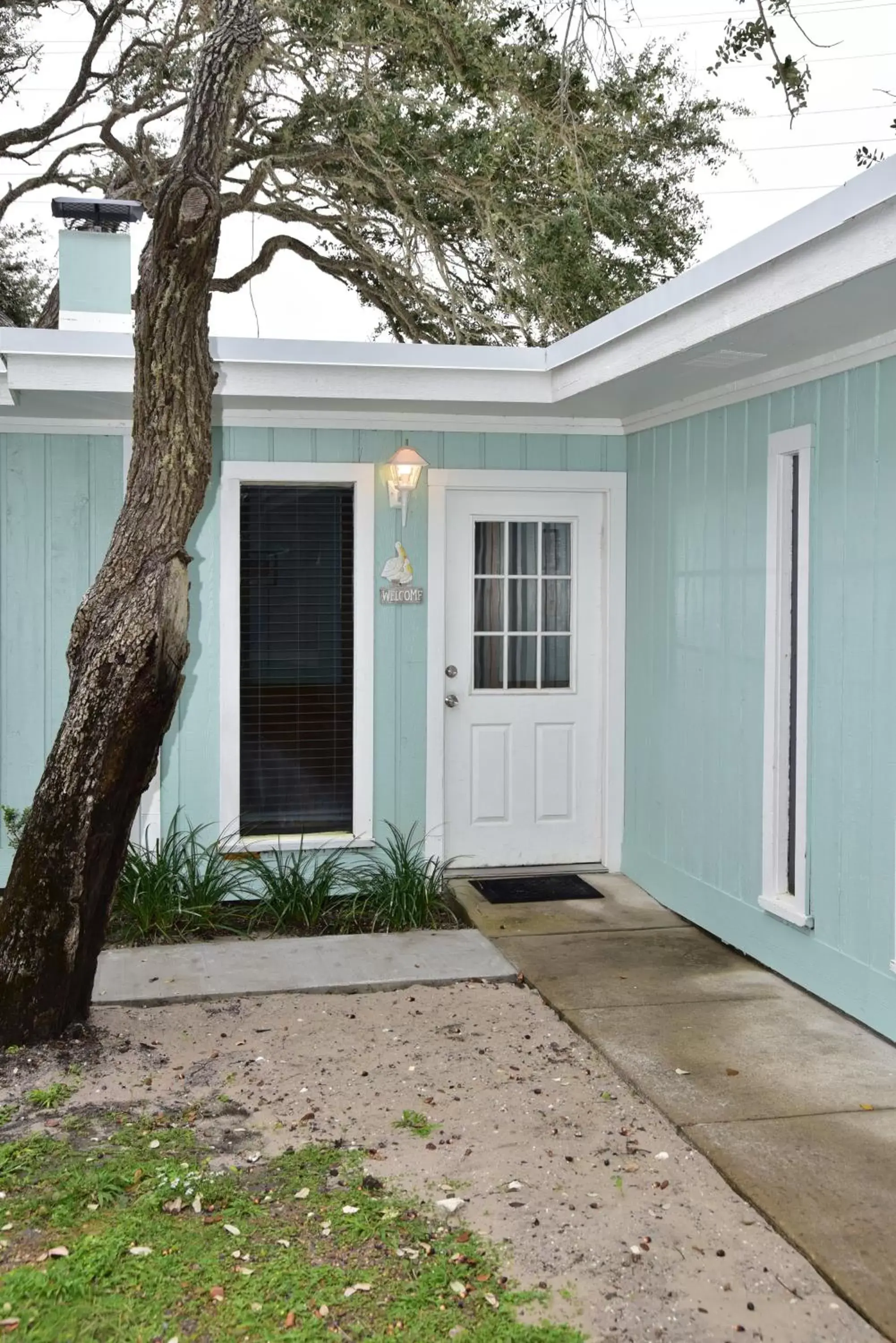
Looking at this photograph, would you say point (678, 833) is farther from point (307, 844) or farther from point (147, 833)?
point (147, 833)

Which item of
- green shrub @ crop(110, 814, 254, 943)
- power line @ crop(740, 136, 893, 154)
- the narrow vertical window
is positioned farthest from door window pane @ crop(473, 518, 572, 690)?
power line @ crop(740, 136, 893, 154)

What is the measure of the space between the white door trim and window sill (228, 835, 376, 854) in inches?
15.2

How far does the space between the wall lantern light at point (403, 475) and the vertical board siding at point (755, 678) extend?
114cm

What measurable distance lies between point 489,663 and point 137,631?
111 inches

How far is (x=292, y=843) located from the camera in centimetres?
595

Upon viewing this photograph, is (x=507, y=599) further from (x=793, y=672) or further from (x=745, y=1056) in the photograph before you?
(x=745, y=1056)

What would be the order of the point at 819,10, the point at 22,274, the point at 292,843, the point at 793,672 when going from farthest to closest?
the point at 22,274 → the point at 819,10 → the point at 292,843 → the point at 793,672

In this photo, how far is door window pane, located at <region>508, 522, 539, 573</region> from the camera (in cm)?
626

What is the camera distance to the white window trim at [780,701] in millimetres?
4652

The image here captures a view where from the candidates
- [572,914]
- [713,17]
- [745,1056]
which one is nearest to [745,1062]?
[745,1056]

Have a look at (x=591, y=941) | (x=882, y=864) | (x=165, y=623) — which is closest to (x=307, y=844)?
(x=591, y=941)

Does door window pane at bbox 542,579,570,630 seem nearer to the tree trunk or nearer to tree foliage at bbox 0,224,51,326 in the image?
the tree trunk

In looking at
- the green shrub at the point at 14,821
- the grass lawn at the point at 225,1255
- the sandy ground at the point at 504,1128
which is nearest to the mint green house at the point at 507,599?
the green shrub at the point at 14,821

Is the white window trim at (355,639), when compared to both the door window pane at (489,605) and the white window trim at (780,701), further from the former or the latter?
the white window trim at (780,701)
